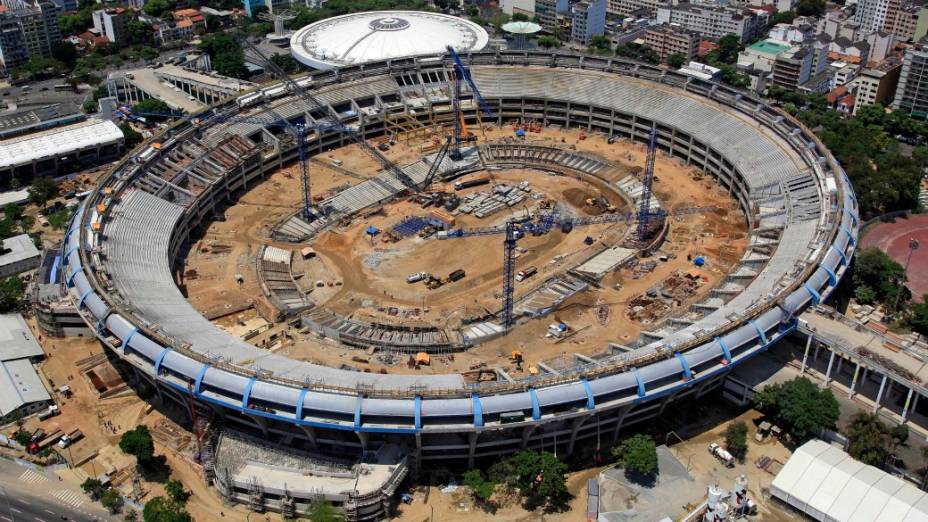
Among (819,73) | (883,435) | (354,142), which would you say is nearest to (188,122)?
(354,142)

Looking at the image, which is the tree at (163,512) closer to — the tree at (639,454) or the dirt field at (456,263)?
the dirt field at (456,263)

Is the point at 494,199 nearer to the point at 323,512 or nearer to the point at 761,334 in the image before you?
the point at 761,334

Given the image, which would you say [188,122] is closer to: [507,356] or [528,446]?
[507,356]

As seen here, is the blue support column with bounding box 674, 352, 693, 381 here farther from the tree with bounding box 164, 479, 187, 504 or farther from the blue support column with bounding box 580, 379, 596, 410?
the tree with bounding box 164, 479, 187, 504

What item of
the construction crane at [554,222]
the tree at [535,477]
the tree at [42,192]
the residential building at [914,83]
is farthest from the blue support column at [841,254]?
the tree at [42,192]

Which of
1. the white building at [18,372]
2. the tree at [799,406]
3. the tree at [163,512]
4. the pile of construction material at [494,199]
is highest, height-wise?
the tree at [799,406]

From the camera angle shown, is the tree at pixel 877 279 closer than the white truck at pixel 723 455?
No

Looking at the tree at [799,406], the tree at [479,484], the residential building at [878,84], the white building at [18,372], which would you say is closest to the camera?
the tree at [479,484]

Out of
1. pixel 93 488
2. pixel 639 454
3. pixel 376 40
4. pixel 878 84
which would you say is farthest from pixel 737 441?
pixel 376 40
